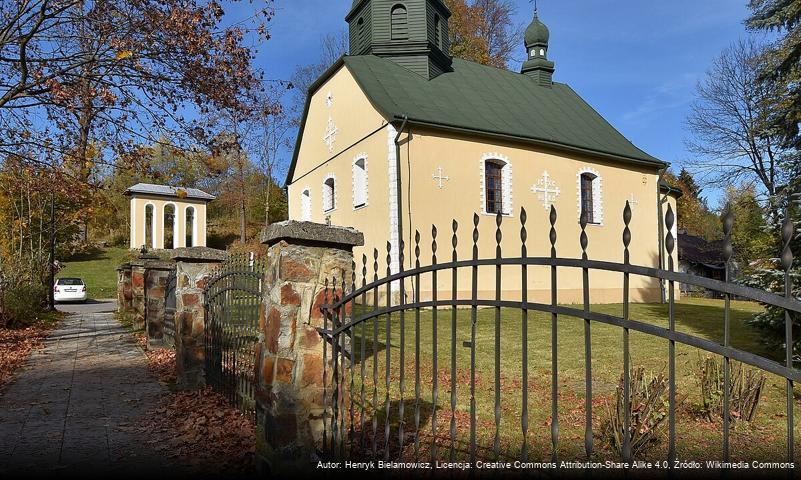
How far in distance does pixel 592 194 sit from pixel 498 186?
14.0 ft

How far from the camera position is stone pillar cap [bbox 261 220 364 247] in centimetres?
338

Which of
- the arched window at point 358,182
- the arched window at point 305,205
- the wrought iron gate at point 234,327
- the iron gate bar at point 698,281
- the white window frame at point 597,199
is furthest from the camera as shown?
the arched window at point 305,205

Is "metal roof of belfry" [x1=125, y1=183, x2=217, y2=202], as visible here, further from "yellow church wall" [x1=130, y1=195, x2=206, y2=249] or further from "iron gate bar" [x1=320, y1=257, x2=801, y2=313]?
"iron gate bar" [x1=320, y1=257, x2=801, y2=313]

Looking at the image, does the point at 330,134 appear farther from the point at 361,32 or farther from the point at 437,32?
the point at 437,32

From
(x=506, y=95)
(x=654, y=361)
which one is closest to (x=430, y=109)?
(x=506, y=95)

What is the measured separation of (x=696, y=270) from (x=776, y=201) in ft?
107

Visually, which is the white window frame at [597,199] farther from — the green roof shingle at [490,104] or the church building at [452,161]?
the green roof shingle at [490,104]

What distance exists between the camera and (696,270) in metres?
36.4

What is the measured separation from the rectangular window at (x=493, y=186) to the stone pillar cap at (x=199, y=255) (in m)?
10.4

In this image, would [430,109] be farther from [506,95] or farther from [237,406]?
[237,406]

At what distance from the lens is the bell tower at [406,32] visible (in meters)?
17.0

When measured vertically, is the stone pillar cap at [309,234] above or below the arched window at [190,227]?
below

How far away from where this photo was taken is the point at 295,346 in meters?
3.43

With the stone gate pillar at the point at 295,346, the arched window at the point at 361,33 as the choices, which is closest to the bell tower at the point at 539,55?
Result: the arched window at the point at 361,33
